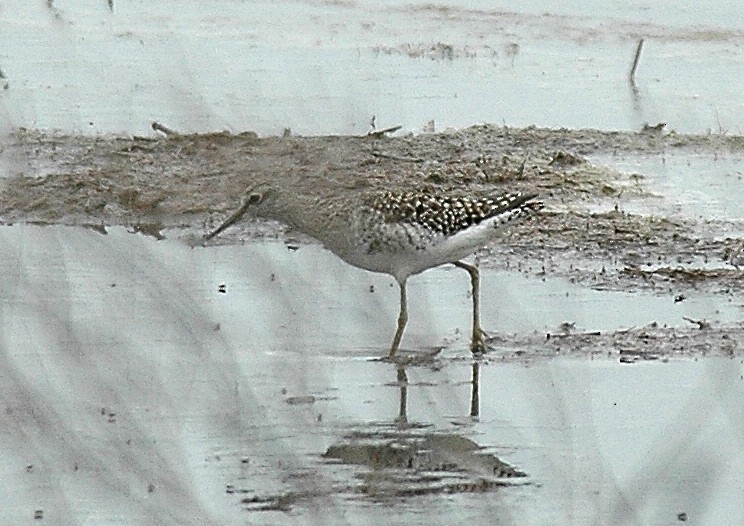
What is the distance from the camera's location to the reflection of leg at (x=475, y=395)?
29.0ft

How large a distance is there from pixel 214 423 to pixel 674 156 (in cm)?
715

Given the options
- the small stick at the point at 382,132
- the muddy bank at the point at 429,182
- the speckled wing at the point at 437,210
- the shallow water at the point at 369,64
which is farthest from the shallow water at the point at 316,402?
the small stick at the point at 382,132

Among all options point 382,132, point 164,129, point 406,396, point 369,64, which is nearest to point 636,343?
point 406,396

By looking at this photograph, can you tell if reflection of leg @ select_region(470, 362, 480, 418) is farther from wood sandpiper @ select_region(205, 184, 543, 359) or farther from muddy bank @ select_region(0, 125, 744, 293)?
muddy bank @ select_region(0, 125, 744, 293)

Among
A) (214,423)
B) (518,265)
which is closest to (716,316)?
(518,265)

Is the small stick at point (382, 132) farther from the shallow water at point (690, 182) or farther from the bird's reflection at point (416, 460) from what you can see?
the bird's reflection at point (416, 460)

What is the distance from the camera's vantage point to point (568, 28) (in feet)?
67.1

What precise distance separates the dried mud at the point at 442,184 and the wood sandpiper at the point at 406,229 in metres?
0.53

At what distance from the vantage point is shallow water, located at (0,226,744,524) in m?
6.84

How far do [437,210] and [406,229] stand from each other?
0.20 metres

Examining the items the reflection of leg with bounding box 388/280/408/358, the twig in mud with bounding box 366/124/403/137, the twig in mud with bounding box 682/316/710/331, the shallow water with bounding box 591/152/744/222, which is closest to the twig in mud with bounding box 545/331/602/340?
the twig in mud with bounding box 682/316/710/331

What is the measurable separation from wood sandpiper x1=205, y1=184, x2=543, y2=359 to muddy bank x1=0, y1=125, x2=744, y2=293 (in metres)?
0.53

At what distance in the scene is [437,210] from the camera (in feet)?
32.4

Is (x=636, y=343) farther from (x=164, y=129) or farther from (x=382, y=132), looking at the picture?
(x=164, y=129)
